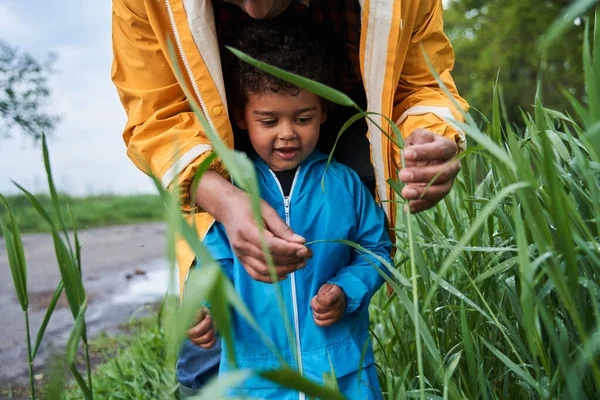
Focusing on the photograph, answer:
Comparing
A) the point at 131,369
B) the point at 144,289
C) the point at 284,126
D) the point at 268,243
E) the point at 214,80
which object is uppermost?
the point at 214,80

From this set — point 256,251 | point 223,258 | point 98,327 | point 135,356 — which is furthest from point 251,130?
point 98,327

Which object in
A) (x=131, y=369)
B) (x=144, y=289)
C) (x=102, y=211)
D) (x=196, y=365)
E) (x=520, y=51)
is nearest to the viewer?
(x=196, y=365)

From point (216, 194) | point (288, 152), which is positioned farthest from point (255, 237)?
point (288, 152)

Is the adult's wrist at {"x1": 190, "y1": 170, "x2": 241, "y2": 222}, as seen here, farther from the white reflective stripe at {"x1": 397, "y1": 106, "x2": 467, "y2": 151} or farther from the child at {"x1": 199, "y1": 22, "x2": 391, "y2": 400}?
the white reflective stripe at {"x1": 397, "y1": 106, "x2": 467, "y2": 151}

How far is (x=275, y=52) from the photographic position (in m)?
1.56

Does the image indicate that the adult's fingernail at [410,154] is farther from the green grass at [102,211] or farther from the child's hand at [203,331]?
the green grass at [102,211]

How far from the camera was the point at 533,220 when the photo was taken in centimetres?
73

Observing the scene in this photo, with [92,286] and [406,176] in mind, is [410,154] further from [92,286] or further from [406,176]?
[92,286]

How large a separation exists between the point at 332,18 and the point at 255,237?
87 cm

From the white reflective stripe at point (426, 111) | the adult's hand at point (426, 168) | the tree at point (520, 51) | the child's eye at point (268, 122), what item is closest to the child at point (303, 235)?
the child's eye at point (268, 122)

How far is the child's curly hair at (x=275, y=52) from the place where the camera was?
60.5 inches

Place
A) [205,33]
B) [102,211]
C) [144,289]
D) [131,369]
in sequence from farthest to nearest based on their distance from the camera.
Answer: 1. [102,211]
2. [144,289]
3. [131,369]
4. [205,33]

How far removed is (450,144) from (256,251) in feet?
1.43

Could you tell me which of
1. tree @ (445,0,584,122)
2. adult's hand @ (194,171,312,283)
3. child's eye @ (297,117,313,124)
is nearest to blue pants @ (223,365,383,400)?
adult's hand @ (194,171,312,283)
